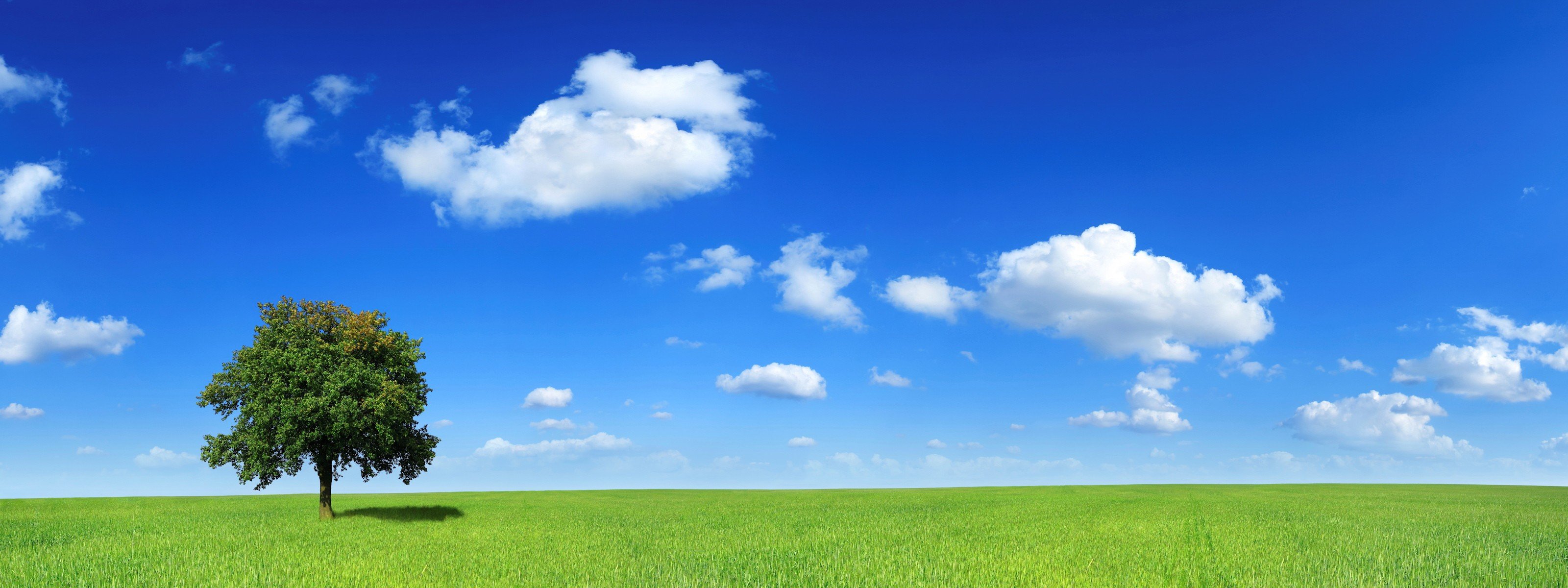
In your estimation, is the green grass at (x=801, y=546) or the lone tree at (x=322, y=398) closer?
the green grass at (x=801, y=546)

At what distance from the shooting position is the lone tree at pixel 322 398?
33.8 metres

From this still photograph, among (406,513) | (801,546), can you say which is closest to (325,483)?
→ (406,513)

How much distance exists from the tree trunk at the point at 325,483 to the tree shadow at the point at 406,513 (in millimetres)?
858

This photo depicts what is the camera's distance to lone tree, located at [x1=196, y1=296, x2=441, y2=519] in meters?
33.8

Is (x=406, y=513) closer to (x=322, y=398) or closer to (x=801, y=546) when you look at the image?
(x=322, y=398)

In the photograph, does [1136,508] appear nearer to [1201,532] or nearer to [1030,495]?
[1201,532]

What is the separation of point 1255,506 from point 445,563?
42.5m

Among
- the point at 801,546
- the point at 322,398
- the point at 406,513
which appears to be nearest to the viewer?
the point at 801,546

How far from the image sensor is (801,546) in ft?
76.5

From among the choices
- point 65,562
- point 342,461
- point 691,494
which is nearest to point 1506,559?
point 65,562

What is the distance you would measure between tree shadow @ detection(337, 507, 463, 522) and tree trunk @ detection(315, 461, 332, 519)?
2.81 ft

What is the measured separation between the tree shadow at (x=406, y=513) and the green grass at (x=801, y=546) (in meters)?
0.26

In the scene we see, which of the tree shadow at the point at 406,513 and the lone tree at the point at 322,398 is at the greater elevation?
the lone tree at the point at 322,398

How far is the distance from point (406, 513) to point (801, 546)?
24257mm
